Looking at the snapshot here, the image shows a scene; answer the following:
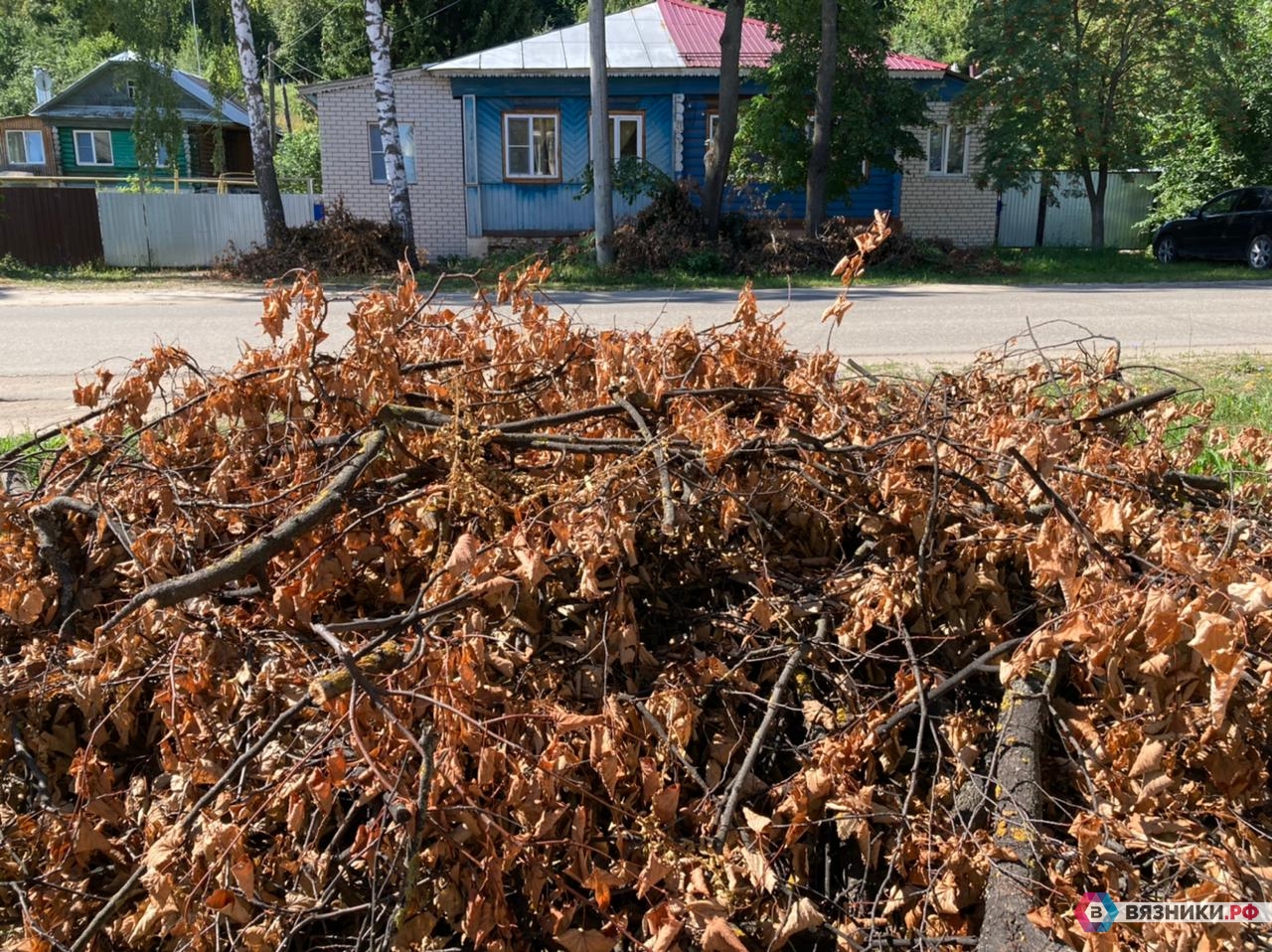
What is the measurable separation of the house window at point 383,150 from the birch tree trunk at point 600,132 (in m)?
7.33

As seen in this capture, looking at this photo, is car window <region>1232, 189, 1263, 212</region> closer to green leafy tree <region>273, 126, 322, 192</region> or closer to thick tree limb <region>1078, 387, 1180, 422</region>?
thick tree limb <region>1078, 387, 1180, 422</region>

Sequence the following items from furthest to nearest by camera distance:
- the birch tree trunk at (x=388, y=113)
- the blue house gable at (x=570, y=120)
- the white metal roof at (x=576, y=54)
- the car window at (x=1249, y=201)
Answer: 1. the blue house gable at (x=570, y=120)
2. the white metal roof at (x=576, y=54)
3. the car window at (x=1249, y=201)
4. the birch tree trunk at (x=388, y=113)

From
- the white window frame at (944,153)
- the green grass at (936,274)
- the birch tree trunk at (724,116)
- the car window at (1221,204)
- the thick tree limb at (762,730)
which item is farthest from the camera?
the white window frame at (944,153)

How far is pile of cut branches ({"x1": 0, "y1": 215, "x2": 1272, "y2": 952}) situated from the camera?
2092 millimetres

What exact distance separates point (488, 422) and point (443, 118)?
2198 cm

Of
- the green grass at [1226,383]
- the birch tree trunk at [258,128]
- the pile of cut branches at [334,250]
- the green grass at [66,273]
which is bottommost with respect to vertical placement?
the green grass at [1226,383]

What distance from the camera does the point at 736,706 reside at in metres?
2.50

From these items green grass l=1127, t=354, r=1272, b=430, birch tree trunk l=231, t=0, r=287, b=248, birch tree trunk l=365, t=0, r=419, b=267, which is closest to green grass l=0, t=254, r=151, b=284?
birch tree trunk l=231, t=0, r=287, b=248

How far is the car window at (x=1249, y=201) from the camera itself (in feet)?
62.6

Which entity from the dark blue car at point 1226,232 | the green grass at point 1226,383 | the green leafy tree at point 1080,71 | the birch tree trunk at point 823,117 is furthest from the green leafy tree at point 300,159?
the green grass at point 1226,383

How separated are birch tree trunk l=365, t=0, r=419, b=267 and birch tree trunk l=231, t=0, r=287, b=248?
6.30ft

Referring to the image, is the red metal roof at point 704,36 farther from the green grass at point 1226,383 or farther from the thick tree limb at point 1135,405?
the thick tree limb at point 1135,405

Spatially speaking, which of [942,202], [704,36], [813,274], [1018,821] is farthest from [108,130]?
[1018,821]

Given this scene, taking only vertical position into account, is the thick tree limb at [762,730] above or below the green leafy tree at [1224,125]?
below
